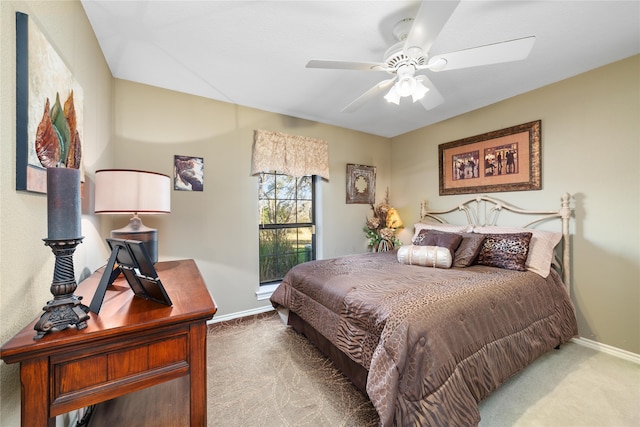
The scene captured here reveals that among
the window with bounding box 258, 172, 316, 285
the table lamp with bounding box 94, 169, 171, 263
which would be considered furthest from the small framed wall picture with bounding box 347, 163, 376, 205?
the table lamp with bounding box 94, 169, 171, 263

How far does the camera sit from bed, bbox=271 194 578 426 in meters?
1.22

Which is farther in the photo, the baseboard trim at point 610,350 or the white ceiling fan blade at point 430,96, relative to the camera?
the baseboard trim at point 610,350

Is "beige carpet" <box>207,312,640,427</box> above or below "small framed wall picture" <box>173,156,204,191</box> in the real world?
below

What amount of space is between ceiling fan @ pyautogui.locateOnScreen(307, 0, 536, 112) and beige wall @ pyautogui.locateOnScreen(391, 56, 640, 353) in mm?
1500

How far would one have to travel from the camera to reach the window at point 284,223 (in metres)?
3.24

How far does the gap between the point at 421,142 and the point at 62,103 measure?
389 cm

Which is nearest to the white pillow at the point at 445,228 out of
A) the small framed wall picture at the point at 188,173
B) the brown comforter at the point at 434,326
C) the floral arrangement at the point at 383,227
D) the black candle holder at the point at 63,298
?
the floral arrangement at the point at 383,227

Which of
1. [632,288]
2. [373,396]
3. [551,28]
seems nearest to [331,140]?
[551,28]

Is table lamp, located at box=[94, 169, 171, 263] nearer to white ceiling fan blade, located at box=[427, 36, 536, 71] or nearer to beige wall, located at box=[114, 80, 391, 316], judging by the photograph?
beige wall, located at box=[114, 80, 391, 316]

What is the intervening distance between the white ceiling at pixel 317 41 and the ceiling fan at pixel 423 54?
0.30 m

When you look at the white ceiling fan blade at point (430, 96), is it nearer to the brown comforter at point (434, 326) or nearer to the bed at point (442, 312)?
the bed at point (442, 312)

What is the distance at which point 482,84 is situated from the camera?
249 centimetres

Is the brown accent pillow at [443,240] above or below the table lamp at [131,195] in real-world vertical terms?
below

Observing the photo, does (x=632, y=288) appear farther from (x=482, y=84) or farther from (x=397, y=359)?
(x=397, y=359)
